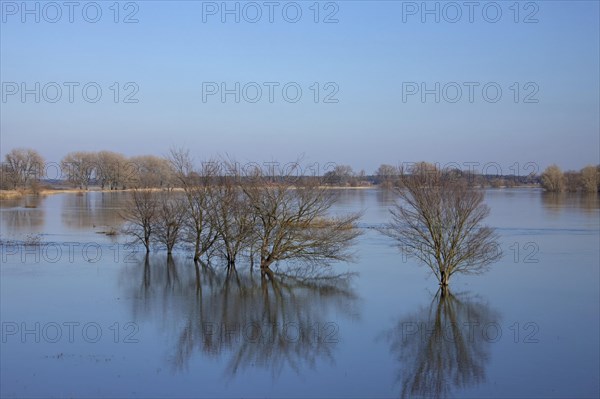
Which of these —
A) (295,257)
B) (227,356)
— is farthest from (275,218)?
(227,356)

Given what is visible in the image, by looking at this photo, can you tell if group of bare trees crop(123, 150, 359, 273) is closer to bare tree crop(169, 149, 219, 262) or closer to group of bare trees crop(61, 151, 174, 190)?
bare tree crop(169, 149, 219, 262)

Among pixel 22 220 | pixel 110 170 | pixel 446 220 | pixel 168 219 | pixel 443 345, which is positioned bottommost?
pixel 443 345

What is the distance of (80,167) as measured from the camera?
251ft

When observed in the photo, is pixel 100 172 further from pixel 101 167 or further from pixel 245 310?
pixel 245 310

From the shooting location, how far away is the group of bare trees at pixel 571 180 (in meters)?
77.4

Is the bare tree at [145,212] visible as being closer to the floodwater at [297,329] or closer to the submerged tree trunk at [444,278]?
the floodwater at [297,329]

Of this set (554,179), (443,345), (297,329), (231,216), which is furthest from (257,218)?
(554,179)

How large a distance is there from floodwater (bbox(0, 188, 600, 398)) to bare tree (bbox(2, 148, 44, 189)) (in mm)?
55387

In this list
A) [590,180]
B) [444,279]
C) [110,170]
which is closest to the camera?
[444,279]

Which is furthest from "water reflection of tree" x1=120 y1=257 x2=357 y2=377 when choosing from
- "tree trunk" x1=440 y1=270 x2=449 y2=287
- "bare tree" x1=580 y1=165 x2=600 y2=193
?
"bare tree" x1=580 y1=165 x2=600 y2=193

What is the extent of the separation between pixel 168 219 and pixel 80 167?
187 feet

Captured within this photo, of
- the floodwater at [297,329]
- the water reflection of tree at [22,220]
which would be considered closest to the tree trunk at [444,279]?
the floodwater at [297,329]

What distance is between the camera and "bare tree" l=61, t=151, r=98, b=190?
76188mm

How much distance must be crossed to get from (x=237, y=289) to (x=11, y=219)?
81.5 ft
